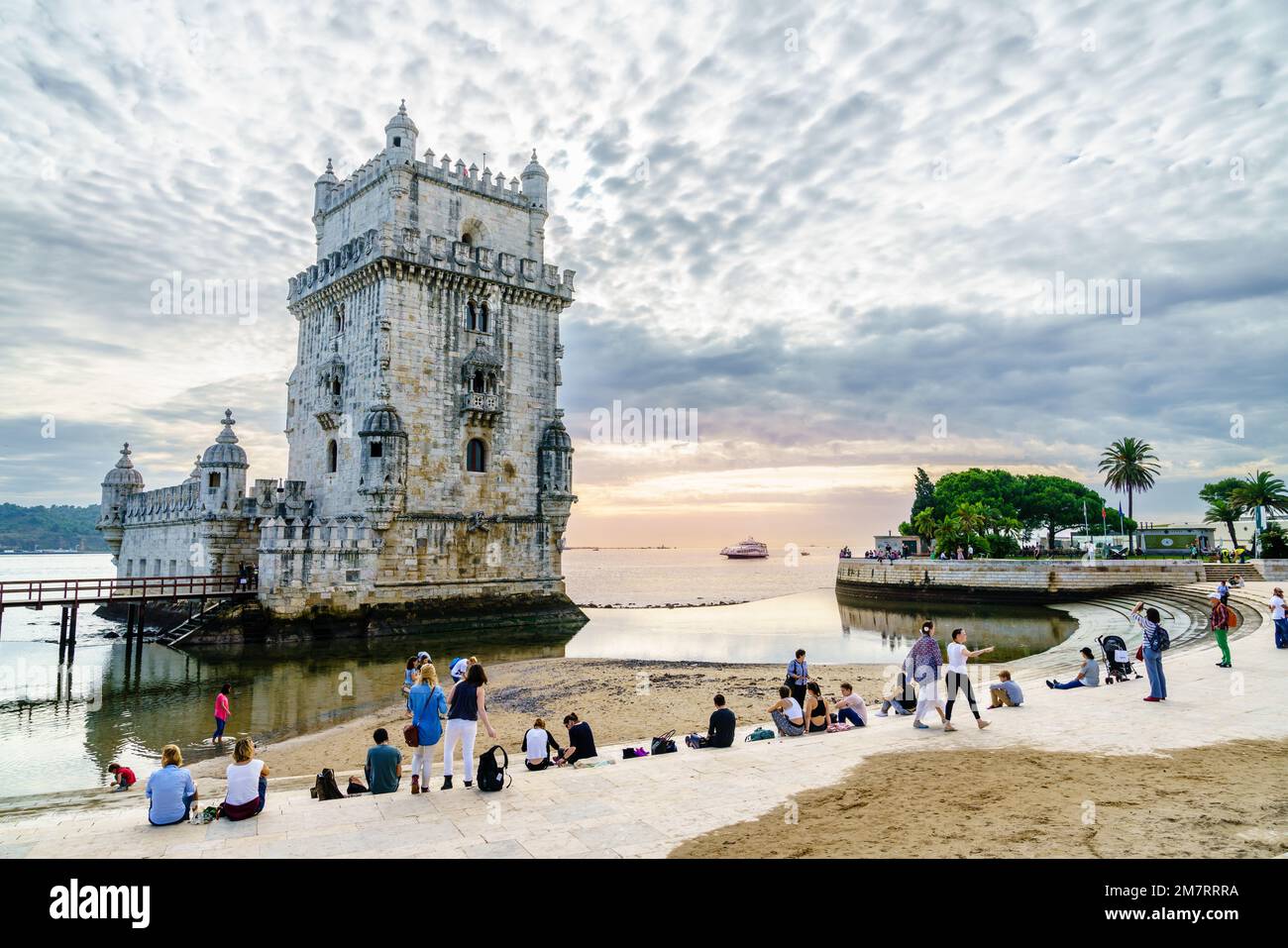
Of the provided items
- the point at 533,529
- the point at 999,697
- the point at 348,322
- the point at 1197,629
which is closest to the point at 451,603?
the point at 533,529

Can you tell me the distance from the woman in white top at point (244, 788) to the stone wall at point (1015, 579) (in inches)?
1766

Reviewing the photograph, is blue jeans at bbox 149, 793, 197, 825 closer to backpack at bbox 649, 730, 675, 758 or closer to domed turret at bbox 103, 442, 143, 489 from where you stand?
backpack at bbox 649, 730, 675, 758

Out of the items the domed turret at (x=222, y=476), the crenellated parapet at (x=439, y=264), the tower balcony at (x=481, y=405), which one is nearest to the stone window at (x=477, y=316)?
the crenellated parapet at (x=439, y=264)

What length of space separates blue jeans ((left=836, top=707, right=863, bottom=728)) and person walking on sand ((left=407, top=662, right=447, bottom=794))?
691 cm

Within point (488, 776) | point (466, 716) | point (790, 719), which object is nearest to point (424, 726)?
point (466, 716)

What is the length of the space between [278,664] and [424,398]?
47.2ft

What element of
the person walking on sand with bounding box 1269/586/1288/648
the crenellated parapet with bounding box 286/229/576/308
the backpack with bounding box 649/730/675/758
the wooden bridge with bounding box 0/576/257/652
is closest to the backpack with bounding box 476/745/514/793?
the backpack with bounding box 649/730/675/758

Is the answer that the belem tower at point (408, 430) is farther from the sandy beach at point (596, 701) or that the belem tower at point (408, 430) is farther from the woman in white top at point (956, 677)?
the woman in white top at point (956, 677)

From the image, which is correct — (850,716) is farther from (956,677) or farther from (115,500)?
(115,500)

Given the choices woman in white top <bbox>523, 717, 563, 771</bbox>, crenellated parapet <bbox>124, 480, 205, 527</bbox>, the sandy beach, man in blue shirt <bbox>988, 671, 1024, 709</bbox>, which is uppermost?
crenellated parapet <bbox>124, 480, 205, 527</bbox>

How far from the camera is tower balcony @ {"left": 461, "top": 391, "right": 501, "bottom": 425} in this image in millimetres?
38031

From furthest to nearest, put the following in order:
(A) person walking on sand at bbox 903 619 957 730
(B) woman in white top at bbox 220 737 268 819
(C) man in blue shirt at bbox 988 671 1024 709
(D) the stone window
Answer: (D) the stone window → (C) man in blue shirt at bbox 988 671 1024 709 → (A) person walking on sand at bbox 903 619 957 730 → (B) woman in white top at bbox 220 737 268 819

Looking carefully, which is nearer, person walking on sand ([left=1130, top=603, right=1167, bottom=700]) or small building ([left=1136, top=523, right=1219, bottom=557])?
person walking on sand ([left=1130, top=603, right=1167, bottom=700])

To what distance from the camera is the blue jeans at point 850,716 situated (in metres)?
12.8
